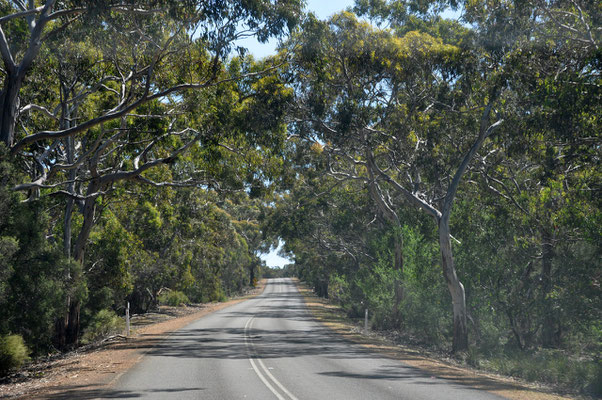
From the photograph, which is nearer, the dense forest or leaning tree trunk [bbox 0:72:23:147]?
leaning tree trunk [bbox 0:72:23:147]

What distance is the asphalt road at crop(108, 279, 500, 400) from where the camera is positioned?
11.2 m

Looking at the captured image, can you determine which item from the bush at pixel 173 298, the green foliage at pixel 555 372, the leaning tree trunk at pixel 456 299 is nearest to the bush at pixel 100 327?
the leaning tree trunk at pixel 456 299

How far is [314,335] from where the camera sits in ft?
84.2

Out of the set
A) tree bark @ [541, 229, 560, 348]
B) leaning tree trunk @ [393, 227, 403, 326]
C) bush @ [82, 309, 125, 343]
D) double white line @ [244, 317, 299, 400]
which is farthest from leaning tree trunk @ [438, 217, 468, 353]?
bush @ [82, 309, 125, 343]

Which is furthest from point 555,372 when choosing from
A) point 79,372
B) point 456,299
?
point 79,372

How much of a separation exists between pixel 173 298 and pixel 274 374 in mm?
38995

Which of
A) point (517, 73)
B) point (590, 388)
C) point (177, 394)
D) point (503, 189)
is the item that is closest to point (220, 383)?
point (177, 394)

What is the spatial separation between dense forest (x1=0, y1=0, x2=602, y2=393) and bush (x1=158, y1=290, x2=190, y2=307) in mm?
19618

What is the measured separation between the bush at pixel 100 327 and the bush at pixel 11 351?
10.3m

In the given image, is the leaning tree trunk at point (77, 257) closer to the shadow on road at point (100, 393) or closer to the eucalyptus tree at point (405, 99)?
the eucalyptus tree at point (405, 99)

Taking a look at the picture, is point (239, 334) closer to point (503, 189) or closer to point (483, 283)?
point (483, 283)

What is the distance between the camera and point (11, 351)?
14984mm

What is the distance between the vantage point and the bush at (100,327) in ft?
85.4

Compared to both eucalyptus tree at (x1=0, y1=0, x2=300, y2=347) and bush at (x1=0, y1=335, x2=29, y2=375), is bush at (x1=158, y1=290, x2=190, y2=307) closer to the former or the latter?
eucalyptus tree at (x1=0, y1=0, x2=300, y2=347)
